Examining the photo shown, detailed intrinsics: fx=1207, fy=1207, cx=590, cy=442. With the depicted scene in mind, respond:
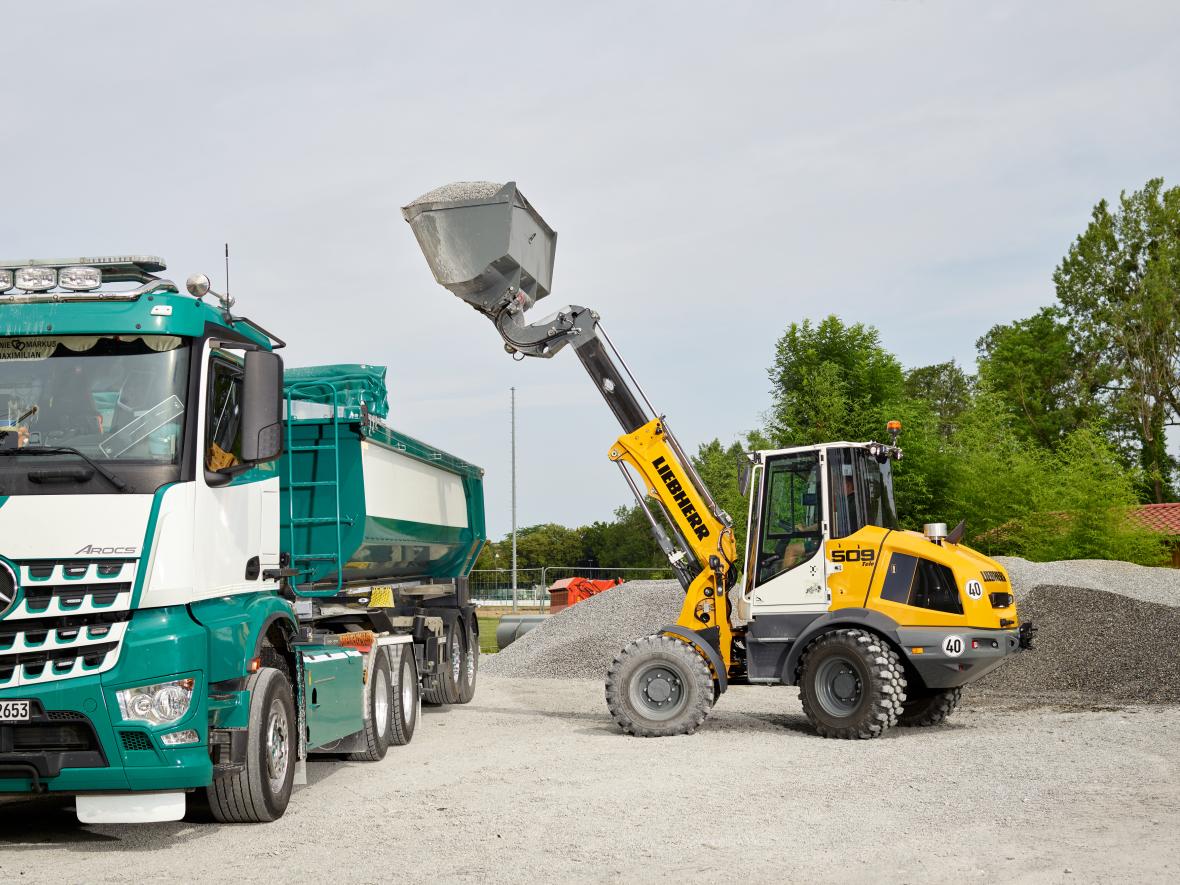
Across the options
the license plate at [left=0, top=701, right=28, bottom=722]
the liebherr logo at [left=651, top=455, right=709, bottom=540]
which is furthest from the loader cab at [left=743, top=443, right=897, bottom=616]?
the license plate at [left=0, top=701, right=28, bottom=722]

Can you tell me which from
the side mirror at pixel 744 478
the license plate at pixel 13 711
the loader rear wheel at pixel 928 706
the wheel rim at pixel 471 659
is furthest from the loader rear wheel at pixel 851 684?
the license plate at pixel 13 711

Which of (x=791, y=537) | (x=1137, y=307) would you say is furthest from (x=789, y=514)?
(x=1137, y=307)

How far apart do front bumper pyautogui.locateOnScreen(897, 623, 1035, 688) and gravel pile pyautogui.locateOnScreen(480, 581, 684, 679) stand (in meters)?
9.10

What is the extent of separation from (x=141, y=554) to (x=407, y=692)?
20.0ft

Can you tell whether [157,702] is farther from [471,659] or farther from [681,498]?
[471,659]

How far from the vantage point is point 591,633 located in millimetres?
21812

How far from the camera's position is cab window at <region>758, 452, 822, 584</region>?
481 inches

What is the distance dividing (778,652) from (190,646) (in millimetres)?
7050

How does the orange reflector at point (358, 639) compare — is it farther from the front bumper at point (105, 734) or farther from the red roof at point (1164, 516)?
the red roof at point (1164, 516)

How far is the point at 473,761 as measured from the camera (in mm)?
10609

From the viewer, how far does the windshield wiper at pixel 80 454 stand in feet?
20.9

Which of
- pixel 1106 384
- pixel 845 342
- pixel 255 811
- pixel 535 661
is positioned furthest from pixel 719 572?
pixel 1106 384

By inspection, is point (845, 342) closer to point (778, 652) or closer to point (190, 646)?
point (778, 652)

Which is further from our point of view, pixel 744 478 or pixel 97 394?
pixel 744 478
